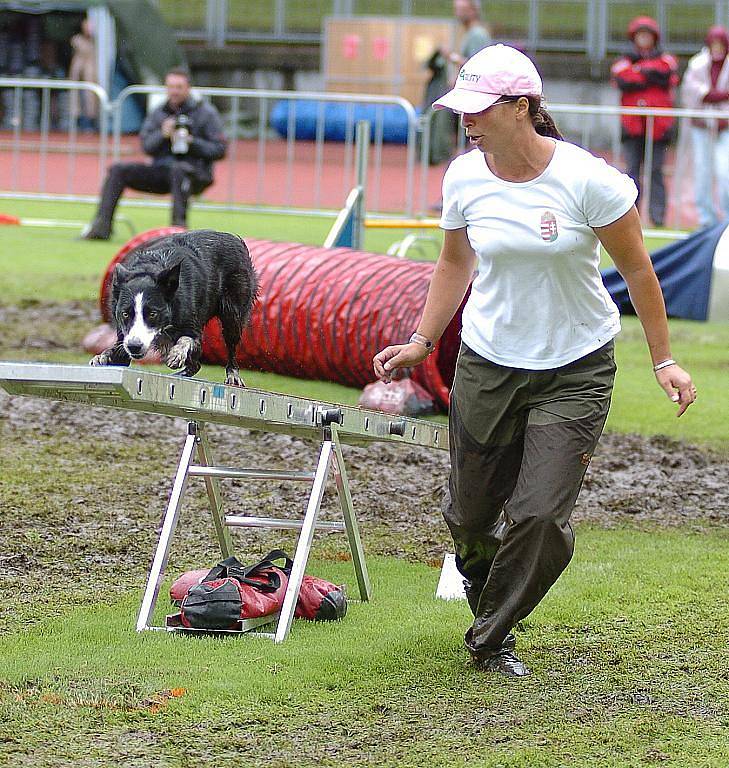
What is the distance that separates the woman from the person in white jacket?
37.4 ft

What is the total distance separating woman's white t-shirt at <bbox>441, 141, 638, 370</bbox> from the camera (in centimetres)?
453

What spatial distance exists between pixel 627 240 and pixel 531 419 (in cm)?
65

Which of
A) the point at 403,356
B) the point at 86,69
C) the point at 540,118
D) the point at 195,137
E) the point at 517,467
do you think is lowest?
the point at 517,467

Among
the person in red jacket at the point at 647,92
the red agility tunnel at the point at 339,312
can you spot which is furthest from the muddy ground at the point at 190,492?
the person in red jacket at the point at 647,92

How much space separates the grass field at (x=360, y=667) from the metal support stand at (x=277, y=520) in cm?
12

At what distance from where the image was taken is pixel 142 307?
4418 millimetres

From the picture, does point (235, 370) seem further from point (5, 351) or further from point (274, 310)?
point (5, 351)

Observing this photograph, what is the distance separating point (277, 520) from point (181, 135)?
32.9 ft

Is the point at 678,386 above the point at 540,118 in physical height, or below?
below

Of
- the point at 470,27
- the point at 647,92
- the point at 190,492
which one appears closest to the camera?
the point at 190,492

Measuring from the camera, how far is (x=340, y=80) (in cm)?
3203

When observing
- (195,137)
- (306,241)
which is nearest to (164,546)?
(195,137)

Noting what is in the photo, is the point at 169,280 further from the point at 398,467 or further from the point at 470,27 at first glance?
the point at 470,27

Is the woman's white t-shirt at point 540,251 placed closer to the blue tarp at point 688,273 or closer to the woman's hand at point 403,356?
the woman's hand at point 403,356
